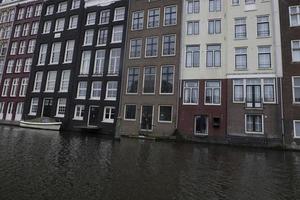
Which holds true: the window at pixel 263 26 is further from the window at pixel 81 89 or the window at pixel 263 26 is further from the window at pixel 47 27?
A: the window at pixel 47 27

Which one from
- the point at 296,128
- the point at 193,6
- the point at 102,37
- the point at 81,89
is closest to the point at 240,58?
the point at 296,128

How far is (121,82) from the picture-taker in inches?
1230

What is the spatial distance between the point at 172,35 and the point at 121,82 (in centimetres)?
925

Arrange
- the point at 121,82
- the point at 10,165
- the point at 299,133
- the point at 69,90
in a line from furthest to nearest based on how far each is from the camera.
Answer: the point at 69,90, the point at 121,82, the point at 299,133, the point at 10,165

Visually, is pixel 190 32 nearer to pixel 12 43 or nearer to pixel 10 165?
pixel 10 165

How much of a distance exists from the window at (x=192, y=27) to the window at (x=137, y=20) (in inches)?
267

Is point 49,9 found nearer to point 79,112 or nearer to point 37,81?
point 37,81

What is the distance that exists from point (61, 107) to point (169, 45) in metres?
19.1

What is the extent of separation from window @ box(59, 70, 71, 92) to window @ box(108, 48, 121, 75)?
7.75 metres

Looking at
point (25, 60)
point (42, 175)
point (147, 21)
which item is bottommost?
point (42, 175)

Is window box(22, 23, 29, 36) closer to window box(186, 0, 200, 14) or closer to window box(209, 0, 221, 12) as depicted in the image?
window box(186, 0, 200, 14)

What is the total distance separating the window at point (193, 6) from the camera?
96.9ft

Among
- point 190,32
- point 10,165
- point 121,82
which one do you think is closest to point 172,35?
point 190,32

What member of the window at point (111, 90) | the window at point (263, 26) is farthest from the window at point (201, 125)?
the window at point (111, 90)
